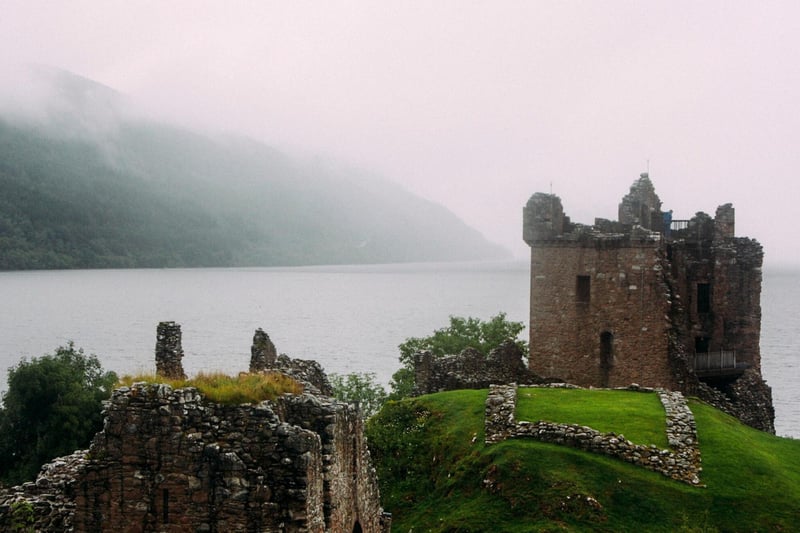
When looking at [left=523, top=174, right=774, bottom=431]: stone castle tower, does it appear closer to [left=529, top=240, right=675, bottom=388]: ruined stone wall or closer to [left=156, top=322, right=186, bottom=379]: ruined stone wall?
[left=529, top=240, right=675, bottom=388]: ruined stone wall

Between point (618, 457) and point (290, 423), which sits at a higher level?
point (290, 423)

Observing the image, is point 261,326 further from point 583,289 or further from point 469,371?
point 583,289

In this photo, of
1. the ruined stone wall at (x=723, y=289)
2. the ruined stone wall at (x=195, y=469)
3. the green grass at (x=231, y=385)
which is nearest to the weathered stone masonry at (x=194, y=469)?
the ruined stone wall at (x=195, y=469)

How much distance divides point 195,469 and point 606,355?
29.6m

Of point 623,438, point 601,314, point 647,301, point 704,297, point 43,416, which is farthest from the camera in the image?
point 43,416

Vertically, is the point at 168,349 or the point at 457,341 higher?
the point at 168,349

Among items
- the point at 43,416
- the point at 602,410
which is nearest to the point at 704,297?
the point at 602,410

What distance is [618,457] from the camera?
923 inches

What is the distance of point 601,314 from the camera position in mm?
38344

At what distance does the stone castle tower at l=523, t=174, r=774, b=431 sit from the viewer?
122 ft

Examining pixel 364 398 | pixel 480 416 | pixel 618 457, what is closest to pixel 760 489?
pixel 618 457

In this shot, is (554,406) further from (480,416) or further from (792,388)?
(792,388)

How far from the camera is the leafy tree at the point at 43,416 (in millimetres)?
45378

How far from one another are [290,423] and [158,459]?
83.0 inches
